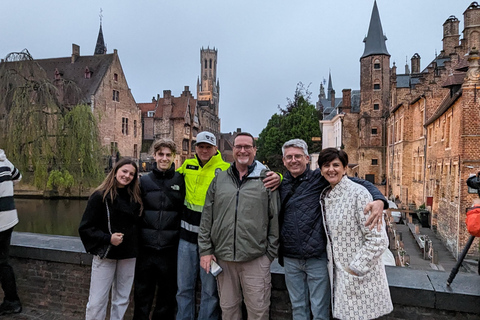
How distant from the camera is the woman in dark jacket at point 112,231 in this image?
311cm

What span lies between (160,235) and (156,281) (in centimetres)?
54

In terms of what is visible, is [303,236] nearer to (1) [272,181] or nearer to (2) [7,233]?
(1) [272,181]

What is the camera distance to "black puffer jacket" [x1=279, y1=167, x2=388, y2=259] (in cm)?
269

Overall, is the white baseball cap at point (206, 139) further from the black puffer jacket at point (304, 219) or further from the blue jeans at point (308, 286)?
the blue jeans at point (308, 286)

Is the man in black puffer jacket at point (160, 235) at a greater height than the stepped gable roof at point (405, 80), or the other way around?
the stepped gable roof at point (405, 80)

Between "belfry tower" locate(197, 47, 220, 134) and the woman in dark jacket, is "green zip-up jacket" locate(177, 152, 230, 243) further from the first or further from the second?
"belfry tower" locate(197, 47, 220, 134)

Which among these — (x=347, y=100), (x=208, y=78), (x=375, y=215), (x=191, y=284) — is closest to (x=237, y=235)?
(x=191, y=284)

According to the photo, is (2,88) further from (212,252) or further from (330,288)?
(330,288)

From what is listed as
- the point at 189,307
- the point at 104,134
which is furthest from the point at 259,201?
the point at 104,134

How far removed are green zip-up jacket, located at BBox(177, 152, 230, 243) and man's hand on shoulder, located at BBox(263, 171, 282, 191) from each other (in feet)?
1.76

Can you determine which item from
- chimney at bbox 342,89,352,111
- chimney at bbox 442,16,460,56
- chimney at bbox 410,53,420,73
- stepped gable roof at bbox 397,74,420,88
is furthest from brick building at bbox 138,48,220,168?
chimney at bbox 442,16,460,56

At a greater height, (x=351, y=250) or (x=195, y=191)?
(x=195, y=191)

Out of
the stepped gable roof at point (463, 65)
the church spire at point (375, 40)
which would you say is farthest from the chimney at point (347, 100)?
the stepped gable roof at point (463, 65)

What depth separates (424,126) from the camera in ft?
77.6
